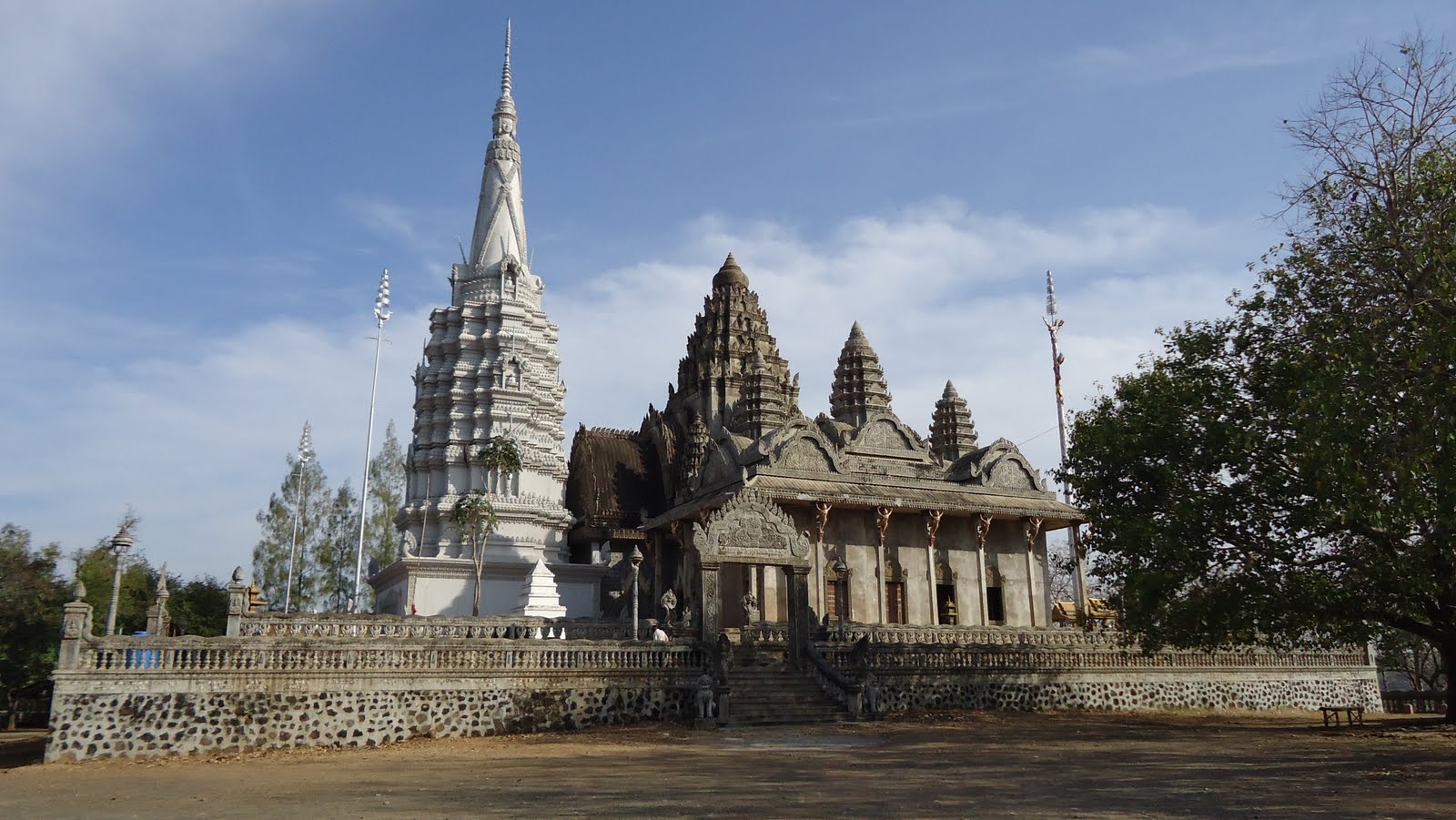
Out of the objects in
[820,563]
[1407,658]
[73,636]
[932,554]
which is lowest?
→ [1407,658]

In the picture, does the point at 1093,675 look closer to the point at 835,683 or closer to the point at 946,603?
the point at 835,683

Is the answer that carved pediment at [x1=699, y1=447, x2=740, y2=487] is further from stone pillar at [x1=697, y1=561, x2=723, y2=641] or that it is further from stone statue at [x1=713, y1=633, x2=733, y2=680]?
stone statue at [x1=713, y1=633, x2=733, y2=680]

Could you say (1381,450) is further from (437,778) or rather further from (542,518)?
(542,518)

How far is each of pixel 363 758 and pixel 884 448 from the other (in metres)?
23.5

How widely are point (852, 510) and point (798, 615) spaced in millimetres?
11042

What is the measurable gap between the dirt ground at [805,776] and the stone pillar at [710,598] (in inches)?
126

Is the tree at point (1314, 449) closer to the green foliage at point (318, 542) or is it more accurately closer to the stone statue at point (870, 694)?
the stone statue at point (870, 694)

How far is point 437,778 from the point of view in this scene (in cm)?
1402

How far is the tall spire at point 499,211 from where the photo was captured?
145 ft

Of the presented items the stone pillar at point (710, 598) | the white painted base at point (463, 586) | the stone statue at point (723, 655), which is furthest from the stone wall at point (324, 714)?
the white painted base at point (463, 586)

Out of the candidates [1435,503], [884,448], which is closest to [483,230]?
[884,448]

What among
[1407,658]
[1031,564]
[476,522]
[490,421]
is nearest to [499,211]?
[490,421]

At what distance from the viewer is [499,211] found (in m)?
44.8

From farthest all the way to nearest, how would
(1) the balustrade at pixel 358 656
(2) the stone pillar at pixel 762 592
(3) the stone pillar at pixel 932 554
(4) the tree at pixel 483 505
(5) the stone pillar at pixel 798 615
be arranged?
1. (4) the tree at pixel 483 505
2. (3) the stone pillar at pixel 932 554
3. (2) the stone pillar at pixel 762 592
4. (5) the stone pillar at pixel 798 615
5. (1) the balustrade at pixel 358 656
